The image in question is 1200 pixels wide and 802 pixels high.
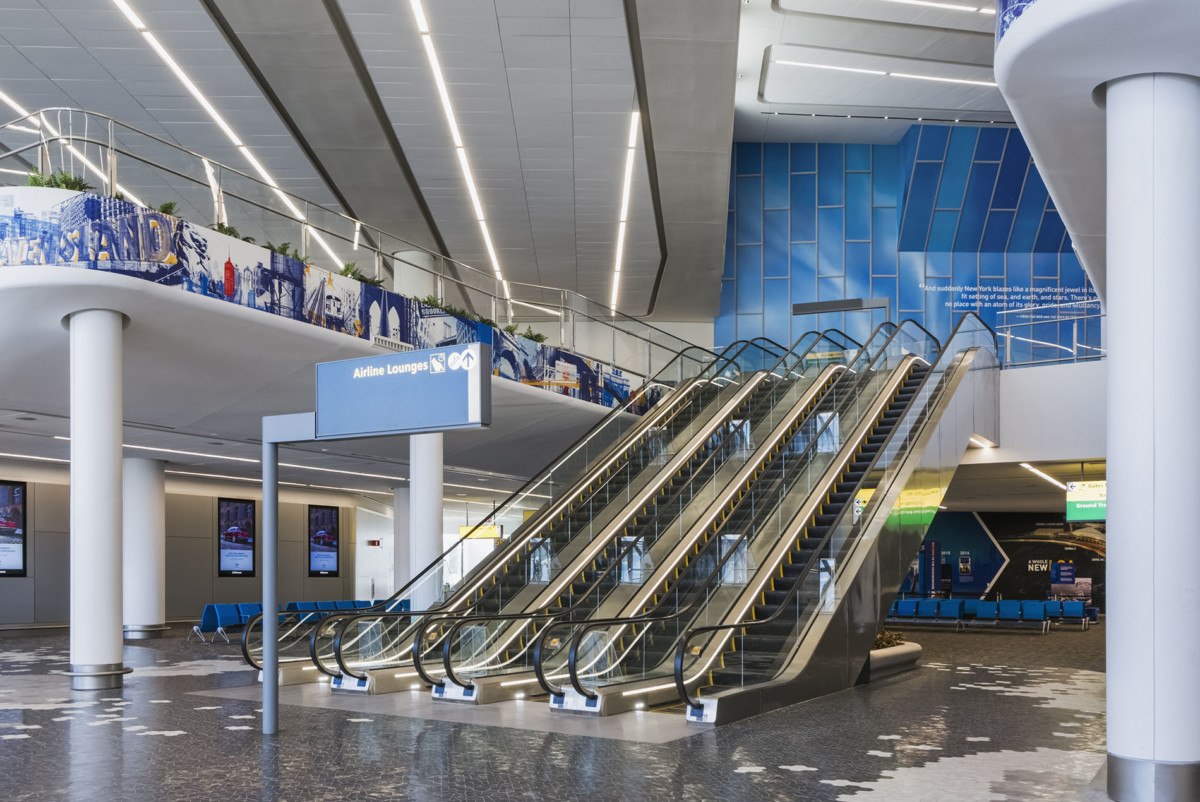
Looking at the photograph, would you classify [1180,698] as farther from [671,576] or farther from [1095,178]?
[671,576]

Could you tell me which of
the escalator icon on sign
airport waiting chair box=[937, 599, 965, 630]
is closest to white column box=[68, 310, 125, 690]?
the escalator icon on sign

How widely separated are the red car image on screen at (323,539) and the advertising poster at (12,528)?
9027 mm

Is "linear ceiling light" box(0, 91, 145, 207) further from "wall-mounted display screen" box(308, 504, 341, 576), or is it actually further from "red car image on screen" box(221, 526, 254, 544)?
→ "wall-mounted display screen" box(308, 504, 341, 576)

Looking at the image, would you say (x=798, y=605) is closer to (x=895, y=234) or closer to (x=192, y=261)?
(x=192, y=261)

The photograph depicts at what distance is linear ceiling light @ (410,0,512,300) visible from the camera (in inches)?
533

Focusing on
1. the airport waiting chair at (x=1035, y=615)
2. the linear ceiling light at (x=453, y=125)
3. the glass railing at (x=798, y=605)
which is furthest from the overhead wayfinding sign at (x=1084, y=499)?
the linear ceiling light at (x=453, y=125)

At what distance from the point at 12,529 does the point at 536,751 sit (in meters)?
20.4

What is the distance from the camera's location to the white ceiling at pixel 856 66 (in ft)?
67.4

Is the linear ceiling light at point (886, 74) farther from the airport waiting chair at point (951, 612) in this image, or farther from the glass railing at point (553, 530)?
the airport waiting chair at point (951, 612)

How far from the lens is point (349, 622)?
1230 centimetres

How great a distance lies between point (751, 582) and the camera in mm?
12188

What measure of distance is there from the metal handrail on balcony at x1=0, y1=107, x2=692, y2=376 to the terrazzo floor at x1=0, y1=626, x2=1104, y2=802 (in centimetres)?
532

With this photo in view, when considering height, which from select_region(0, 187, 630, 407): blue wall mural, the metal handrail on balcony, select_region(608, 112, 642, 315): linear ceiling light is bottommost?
select_region(0, 187, 630, 407): blue wall mural

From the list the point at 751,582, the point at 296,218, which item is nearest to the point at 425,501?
the point at 296,218
